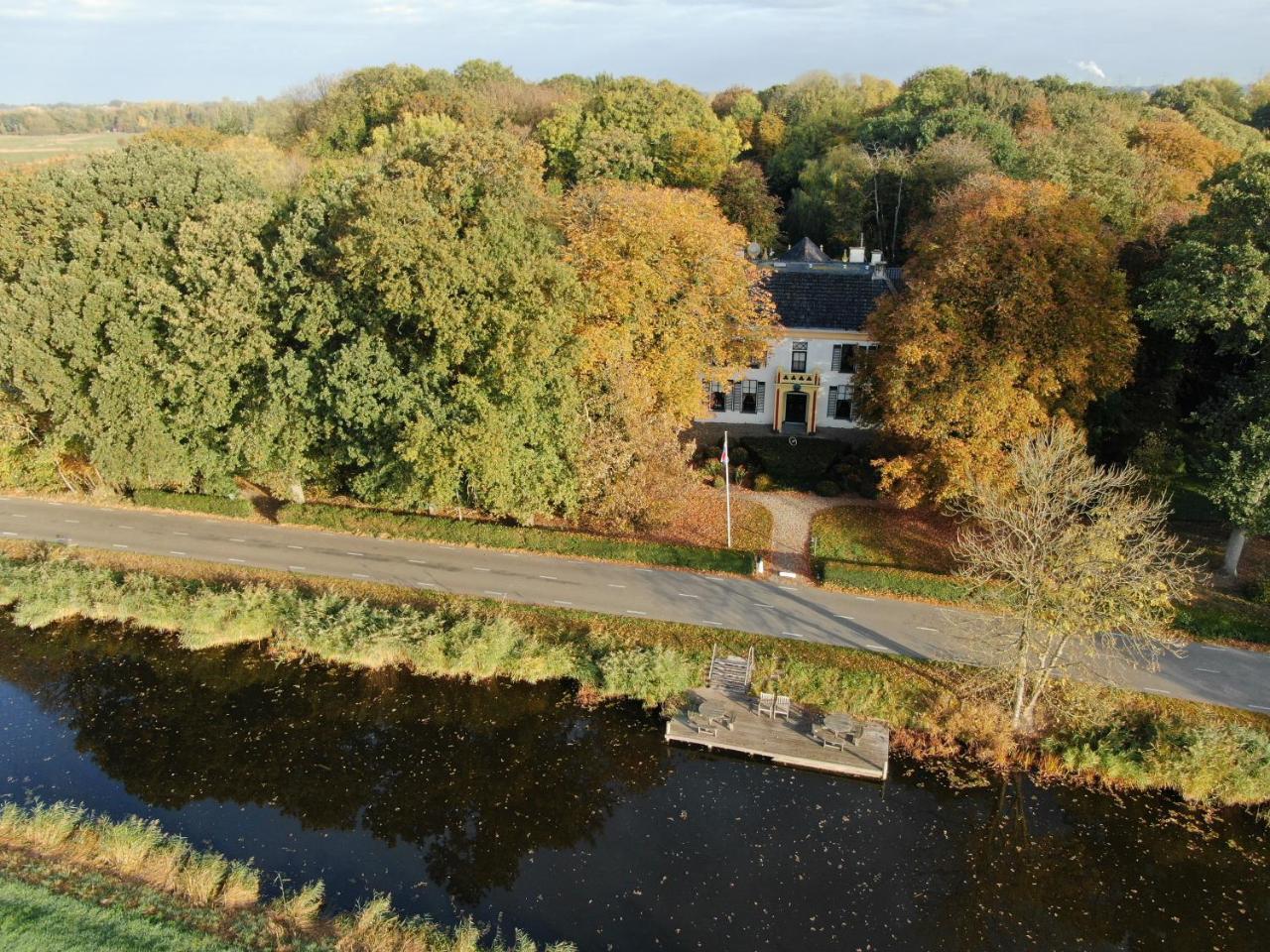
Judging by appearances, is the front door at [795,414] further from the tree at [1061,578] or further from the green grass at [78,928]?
the green grass at [78,928]

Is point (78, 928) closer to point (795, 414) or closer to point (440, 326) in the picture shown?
point (440, 326)

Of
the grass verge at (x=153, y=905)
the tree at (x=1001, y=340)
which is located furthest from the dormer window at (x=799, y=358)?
the grass verge at (x=153, y=905)

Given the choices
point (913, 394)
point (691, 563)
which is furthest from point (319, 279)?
point (913, 394)

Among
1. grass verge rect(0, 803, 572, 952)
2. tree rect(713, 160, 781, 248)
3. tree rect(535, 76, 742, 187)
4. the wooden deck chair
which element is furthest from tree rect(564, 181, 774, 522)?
tree rect(535, 76, 742, 187)

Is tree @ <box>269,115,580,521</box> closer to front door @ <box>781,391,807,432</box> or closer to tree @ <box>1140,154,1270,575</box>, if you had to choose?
front door @ <box>781,391,807,432</box>

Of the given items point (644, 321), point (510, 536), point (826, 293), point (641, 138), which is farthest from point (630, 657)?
point (641, 138)
